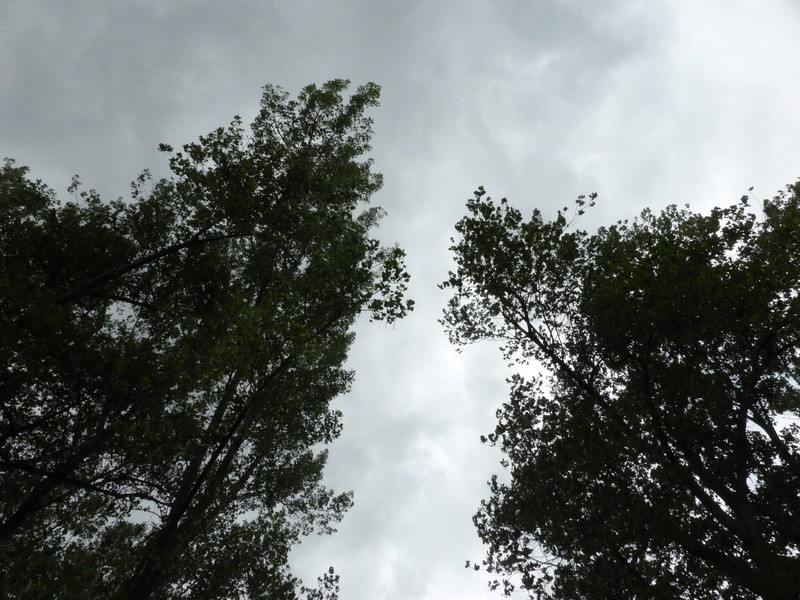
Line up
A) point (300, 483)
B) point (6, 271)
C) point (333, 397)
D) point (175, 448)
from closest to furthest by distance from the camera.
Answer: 1. point (6, 271)
2. point (175, 448)
3. point (300, 483)
4. point (333, 397)

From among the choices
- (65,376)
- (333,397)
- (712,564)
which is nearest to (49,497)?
(65,376)

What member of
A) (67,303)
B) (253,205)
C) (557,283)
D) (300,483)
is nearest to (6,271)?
(67,303)

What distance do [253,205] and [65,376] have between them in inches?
259

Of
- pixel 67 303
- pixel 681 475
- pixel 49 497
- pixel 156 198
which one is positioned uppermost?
pixel 156 198

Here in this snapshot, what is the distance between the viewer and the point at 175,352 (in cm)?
1227

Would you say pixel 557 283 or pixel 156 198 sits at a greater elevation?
pixel 557 283

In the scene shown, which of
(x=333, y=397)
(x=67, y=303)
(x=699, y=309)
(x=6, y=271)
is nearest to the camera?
(x=6, y=271)

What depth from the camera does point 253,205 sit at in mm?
14203

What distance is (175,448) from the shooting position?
11.1 metres

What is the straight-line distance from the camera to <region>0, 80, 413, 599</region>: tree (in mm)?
10461

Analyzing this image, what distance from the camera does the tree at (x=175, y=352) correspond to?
1046 centimetres

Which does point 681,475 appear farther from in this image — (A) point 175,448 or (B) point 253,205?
(B) point 253,205

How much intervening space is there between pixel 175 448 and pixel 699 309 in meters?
14.6

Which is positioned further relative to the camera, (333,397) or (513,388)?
(333,397)
